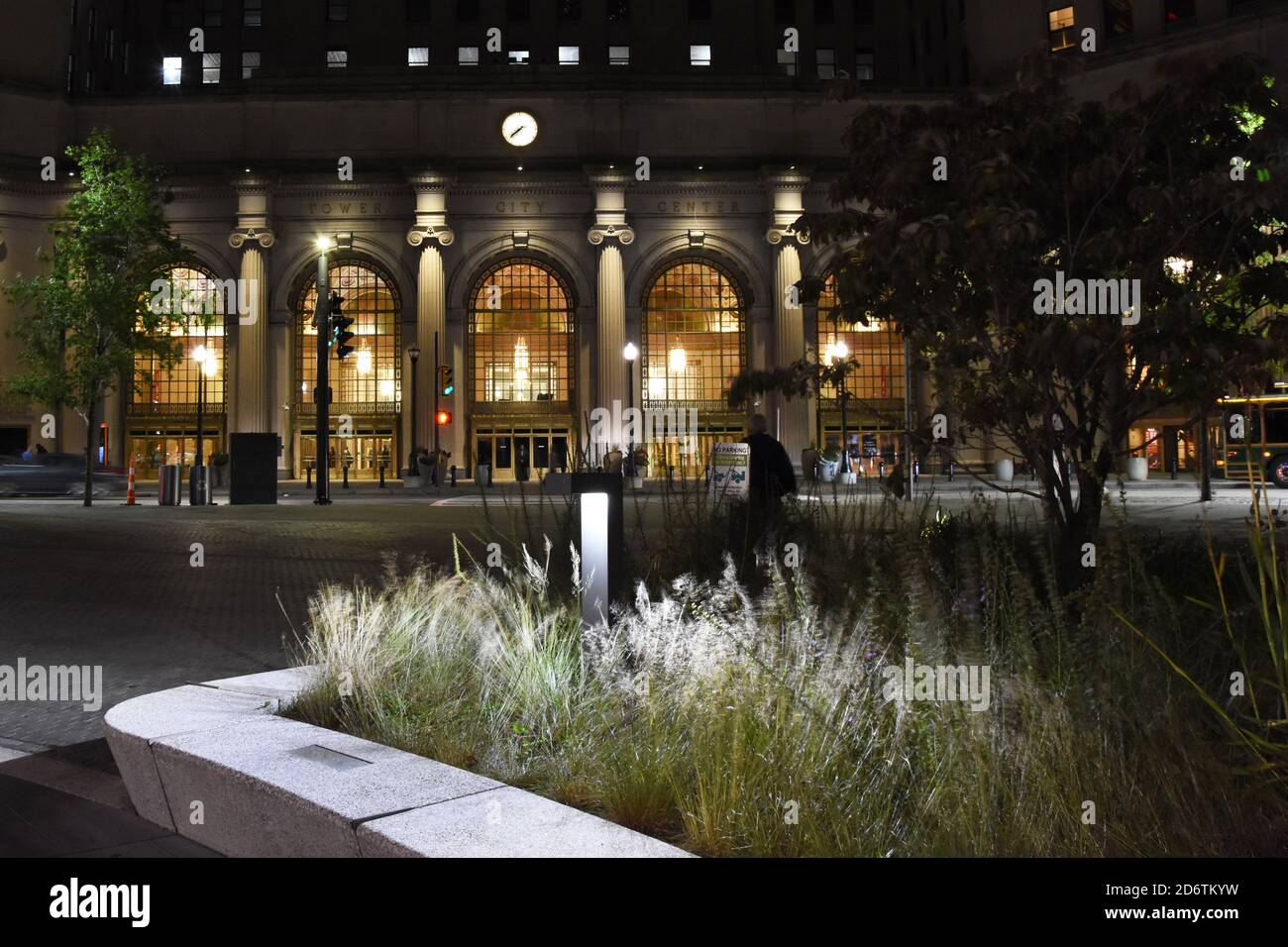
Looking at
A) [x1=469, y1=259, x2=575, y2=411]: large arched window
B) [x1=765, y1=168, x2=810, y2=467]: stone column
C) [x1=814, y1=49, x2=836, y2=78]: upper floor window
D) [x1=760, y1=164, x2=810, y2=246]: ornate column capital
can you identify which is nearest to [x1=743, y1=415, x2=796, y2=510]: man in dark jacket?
[x1=765, y1=168, x2=810, y2=467]: stone column

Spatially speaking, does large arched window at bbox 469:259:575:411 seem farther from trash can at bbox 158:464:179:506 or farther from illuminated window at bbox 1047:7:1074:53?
illuminated window at bbox 1047:7:1074:53

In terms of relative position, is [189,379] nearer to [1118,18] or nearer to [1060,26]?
[1060,26]

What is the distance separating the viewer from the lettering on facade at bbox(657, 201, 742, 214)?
5541 cm

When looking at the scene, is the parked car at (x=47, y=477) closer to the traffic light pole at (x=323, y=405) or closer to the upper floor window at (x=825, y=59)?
the traffic light pole at (x=323, y=405)

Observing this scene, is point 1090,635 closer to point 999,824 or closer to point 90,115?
point 999,824

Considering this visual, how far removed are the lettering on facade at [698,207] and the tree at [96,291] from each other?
2691cm

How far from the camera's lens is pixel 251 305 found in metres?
53.2

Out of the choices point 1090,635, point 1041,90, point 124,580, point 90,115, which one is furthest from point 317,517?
point 90,115

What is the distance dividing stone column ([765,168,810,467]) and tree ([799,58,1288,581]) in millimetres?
45122

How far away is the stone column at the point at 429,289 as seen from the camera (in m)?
53.8
